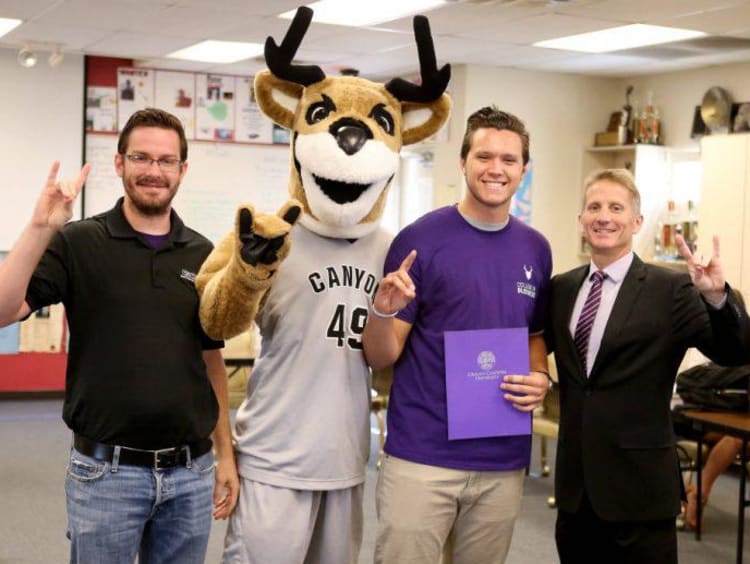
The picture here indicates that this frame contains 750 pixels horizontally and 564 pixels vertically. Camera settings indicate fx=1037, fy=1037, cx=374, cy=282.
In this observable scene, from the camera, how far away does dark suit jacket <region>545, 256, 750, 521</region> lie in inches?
107

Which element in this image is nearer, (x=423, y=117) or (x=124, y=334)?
(x=124, y=334)

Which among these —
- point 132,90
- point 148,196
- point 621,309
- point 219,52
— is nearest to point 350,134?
point 148,196

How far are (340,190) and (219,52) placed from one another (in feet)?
18.0

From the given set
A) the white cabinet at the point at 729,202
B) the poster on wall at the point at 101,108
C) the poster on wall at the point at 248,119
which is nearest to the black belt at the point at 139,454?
the white cabinet at the point at 729,202

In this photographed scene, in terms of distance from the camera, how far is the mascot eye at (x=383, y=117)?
2.64 meters

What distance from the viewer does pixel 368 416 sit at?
8.79ft

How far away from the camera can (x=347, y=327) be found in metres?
2.60

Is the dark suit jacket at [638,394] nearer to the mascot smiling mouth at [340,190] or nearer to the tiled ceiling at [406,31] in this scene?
the mascot smiling mouth at [340,190]

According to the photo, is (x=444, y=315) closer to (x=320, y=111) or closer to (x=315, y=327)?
(x=315, y=327)

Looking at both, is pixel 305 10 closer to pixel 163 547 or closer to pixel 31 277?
pixel 31 277

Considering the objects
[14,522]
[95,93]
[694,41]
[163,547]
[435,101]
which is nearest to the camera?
[163,547]

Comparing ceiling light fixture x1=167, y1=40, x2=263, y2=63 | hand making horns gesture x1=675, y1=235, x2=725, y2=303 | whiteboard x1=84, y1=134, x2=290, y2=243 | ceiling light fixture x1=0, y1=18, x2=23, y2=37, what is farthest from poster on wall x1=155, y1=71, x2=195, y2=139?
hand making horns gesture x1=675, y1=235, x2=725, y2=303

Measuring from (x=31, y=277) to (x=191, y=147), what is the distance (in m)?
6.65

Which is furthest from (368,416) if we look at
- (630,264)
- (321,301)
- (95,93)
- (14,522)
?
(95,93)
